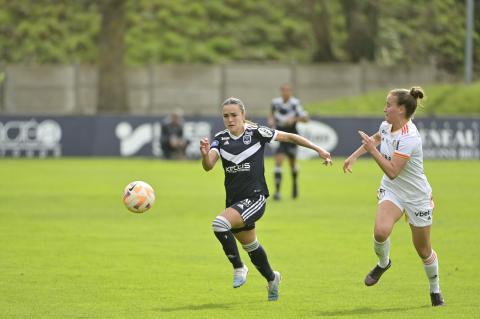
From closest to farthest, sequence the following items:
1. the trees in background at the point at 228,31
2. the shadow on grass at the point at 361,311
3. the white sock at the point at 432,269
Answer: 1. the shadow on grass at the point at 361,311
2. the white sock at the point at 432,269
3. the trees in background at the point at 228,31

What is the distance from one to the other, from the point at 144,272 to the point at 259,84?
111ft

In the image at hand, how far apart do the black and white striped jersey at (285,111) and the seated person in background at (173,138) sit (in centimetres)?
1239

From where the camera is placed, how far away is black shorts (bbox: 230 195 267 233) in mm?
10484

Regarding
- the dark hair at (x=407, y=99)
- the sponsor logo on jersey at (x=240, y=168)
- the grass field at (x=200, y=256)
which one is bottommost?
the grass field at (x=200, y=256)

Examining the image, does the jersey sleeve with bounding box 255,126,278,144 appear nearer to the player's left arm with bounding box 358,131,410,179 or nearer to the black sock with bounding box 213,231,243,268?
the black sock with bounding box 213,231,243,268

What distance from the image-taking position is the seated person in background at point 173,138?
35.0 m

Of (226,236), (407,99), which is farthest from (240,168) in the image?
(407,99)

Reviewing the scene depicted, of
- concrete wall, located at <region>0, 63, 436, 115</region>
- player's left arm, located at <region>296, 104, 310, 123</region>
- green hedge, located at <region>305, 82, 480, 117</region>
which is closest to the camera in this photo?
player's left arm, located at <region>296, 104, 310, 123</region>

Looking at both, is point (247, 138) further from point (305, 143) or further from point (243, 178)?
point (305, 143)

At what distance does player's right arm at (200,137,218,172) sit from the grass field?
52.7 inches

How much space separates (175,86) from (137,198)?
3503 cm

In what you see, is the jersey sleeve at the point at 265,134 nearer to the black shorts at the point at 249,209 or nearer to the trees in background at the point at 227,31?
the black shorts at the point at 249,209

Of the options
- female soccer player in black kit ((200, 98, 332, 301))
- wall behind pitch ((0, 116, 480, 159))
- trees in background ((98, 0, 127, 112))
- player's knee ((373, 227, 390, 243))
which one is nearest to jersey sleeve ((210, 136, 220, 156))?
female soccer player in black kit ((200, 98, 332, 301))

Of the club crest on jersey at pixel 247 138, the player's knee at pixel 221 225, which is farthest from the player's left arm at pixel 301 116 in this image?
the player's knee at pixel 221 225
